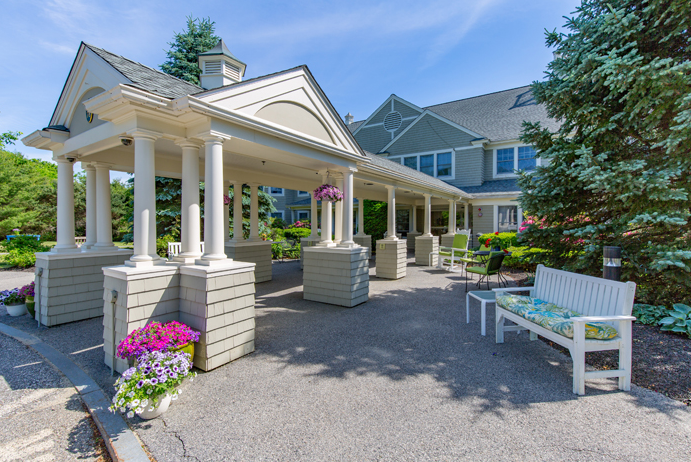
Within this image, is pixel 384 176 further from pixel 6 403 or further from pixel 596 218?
pixel 6 403

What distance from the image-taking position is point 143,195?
3.52 m

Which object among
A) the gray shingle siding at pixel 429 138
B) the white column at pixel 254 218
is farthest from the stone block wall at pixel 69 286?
the gray shingle siding at pixel 429 138

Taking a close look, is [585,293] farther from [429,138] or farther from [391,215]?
[429,138]

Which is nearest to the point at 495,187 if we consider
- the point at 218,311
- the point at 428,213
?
the point at 428,213

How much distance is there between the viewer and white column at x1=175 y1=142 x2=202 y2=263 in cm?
382

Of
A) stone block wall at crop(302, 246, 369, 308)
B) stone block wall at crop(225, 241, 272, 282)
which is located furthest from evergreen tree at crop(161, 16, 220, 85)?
stone block wall at crop(302, 246, 369, 308)

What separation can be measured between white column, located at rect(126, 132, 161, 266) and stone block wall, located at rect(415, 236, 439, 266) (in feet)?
30.0

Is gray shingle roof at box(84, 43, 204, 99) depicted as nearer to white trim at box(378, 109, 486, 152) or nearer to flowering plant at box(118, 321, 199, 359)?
flowering plant at box(118, 321, 199, 359)

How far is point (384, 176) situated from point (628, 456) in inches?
267

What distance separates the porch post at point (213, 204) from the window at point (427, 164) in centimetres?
1438

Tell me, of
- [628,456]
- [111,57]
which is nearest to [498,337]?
[628,456]

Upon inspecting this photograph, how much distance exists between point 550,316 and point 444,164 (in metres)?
13.9

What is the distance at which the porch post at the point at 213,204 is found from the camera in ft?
11.9

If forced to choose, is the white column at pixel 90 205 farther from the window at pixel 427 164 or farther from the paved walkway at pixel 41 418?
the window at pixel 427 164
